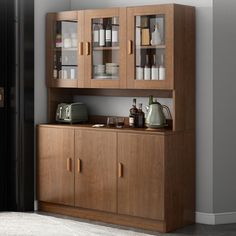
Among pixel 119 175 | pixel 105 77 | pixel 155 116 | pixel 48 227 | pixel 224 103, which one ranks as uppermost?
pixel 105 77

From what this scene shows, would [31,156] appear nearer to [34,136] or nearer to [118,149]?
[34,136]

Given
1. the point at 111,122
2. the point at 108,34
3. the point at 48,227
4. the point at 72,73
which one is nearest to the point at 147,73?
the point at 108,34

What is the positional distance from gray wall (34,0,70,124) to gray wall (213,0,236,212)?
1.79 m

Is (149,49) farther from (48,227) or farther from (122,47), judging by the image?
(48,227)

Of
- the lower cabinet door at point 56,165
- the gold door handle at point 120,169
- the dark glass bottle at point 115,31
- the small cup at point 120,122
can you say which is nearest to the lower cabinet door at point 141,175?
the gold door handle at point 120,169

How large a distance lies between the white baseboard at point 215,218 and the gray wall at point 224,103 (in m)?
0.05

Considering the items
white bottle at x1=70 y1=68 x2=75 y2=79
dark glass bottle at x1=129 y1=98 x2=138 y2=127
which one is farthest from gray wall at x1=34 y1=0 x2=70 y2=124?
dark glass bottle at x1=129 y1=98 x2=138 y2=127

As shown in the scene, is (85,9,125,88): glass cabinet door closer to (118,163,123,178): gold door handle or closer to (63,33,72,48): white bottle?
(63,33,72,48): white bottle

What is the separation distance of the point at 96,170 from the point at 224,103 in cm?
135

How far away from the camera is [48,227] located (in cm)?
602

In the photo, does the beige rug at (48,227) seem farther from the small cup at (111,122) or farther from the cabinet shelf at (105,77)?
the cabinet shelf at (105,77)

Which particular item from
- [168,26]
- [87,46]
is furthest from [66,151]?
[168,26]

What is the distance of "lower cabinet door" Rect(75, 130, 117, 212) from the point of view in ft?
20.3

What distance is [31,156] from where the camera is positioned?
6.73 m
